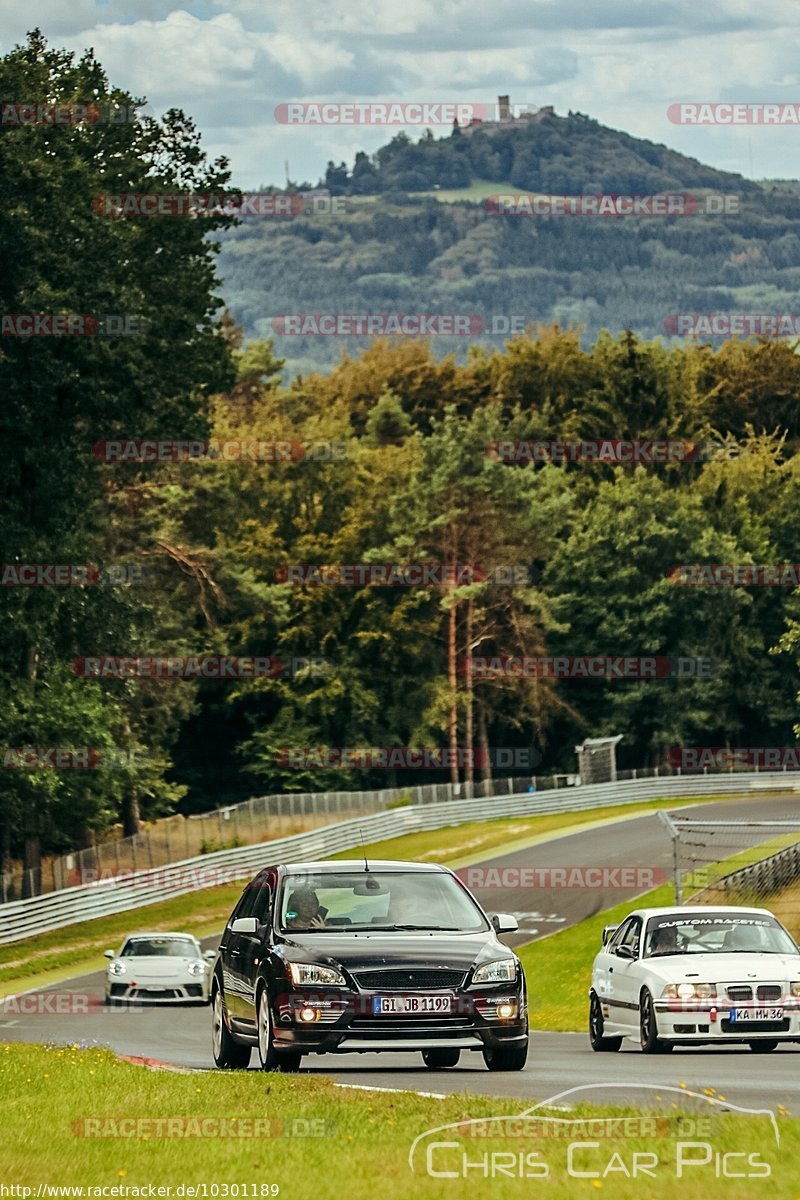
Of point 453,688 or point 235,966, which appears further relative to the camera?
point 453,688

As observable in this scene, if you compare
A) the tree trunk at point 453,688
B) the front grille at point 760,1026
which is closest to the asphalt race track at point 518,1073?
the front grille at point 760,1026

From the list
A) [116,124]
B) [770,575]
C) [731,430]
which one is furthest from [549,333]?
[116,124]

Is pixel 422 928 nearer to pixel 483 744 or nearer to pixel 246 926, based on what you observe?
pixel 246 926

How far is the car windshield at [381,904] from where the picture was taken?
16.2 meters

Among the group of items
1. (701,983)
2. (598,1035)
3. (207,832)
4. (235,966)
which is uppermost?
(235,966)

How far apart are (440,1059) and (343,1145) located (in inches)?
287

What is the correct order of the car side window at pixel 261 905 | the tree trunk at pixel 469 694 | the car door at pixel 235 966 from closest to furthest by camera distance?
the car side window at pixel 261 905 → the car door at pixel 235 966 → the tree trunk at pixel 469 694

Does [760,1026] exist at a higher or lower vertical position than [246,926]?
lower

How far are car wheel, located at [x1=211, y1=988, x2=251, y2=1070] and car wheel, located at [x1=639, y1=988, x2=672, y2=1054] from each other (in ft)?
12.5

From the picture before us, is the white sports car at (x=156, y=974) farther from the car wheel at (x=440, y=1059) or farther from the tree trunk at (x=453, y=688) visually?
the tree trunk at (x=453, y=688)

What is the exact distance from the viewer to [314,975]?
15414 mm

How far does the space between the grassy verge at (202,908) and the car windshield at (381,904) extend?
1066 inches

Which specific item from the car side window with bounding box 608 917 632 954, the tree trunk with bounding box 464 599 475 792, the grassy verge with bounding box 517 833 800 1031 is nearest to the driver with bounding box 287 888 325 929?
the car side window with bounding box 608 917 632 954

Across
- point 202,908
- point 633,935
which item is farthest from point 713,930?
point 202,908
